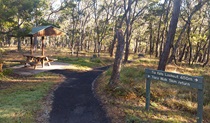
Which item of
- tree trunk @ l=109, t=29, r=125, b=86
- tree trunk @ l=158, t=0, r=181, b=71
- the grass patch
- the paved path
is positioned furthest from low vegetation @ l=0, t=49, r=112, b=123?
tree trunk @ l=158, t=0, r=181, b=71

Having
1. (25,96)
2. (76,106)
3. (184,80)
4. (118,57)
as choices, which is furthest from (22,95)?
(184,80)

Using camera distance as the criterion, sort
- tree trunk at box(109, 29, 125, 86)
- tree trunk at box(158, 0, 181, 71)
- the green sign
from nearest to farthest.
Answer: the green sign
tree trunk at box(109, 29, 125, 86)
tree trunk at box(158, 0, 181, 71)

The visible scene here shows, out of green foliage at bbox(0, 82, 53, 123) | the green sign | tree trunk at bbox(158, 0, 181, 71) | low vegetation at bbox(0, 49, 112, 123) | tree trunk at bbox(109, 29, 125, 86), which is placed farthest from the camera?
tree trunk at bbox(158, 0, 181, 71)

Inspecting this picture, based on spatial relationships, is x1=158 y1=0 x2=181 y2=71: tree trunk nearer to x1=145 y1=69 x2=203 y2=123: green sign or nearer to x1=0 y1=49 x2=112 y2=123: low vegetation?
x1=145 y1=69 x2=203 y2=123: green sign

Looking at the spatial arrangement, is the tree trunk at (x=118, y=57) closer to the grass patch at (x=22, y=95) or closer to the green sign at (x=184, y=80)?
the green sign at (x=184, y=80)

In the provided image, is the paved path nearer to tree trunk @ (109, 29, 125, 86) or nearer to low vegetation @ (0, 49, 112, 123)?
low vegetation @ (0, 49, 112, 123)

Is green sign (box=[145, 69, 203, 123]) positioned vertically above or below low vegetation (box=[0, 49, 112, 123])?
above

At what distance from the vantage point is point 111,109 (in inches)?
280

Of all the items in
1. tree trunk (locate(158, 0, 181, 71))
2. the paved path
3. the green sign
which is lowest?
the paved path

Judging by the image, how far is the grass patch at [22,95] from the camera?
6375 mm

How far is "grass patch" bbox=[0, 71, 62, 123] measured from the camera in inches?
251

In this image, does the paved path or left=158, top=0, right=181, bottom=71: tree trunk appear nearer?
the paved path

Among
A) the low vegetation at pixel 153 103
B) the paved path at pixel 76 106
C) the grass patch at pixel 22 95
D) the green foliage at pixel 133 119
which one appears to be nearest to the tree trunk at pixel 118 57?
the low vegetation at pixel 153 103

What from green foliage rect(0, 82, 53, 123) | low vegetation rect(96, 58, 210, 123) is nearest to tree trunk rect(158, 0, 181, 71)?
low vegetation rect(96, 58, 210, 123)
